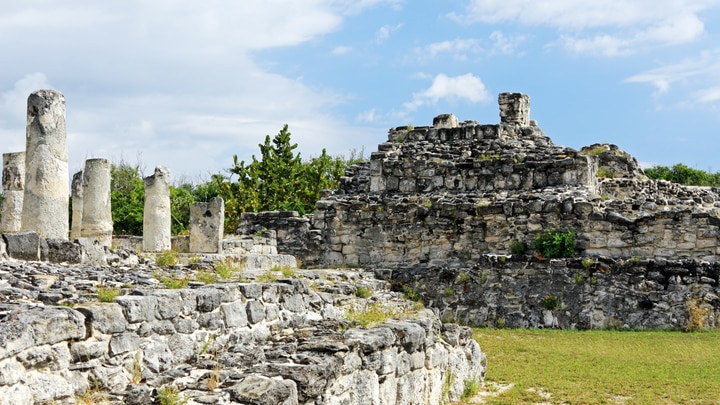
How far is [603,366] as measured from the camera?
35.2 ft

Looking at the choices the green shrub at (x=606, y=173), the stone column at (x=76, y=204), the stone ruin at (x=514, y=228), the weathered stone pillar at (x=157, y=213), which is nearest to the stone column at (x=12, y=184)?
the weathered stone pillar at (x=157, y=213)

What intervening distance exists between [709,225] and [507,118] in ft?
22.8

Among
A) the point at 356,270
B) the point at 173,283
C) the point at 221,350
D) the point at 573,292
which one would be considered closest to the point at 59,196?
the point at 173,283

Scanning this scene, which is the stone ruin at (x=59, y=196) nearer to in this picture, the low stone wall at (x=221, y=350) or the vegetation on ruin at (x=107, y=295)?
the low stone wall at (x=221, y=350)

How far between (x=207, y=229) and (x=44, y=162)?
4.58m

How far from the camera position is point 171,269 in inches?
420

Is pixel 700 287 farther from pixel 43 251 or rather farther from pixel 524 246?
pixel 43 251

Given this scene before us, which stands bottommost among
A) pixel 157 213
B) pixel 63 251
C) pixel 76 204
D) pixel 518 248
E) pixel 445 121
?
pixel 63 251

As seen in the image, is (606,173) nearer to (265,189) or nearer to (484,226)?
(484,226)

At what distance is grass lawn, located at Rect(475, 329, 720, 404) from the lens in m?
9.18

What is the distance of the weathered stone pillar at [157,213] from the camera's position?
1507cm

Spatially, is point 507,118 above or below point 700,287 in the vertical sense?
above

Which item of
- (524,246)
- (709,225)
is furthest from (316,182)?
(709,225)

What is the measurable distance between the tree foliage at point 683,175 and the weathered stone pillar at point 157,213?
113ft
